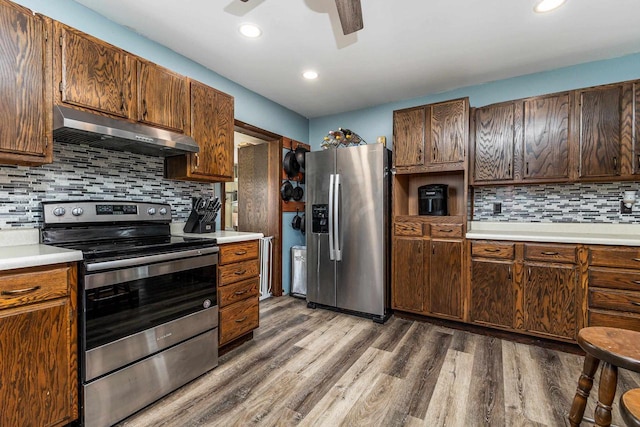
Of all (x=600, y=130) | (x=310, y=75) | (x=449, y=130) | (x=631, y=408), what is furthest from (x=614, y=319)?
(x=310, y=75)

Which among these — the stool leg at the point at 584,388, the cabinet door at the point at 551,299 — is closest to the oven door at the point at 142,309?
the stool leg at the point at 584,388

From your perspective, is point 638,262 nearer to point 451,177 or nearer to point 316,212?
point 451,177

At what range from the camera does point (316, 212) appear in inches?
136

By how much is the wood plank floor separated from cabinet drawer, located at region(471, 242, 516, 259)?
2.47 ft

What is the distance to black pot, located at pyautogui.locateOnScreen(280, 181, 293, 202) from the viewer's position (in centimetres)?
382

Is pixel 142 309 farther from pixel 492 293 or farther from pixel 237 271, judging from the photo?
pixel 492 293

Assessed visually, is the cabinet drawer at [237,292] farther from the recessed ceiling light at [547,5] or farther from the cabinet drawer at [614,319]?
the recessed ceiling light at [547,5]

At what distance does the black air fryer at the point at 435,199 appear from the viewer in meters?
3.09

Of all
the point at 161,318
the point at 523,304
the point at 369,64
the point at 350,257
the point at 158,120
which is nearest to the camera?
the point at 161,318

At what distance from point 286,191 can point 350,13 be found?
247cm

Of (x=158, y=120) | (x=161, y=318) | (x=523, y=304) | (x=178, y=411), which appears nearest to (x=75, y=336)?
(x=161, y=318)

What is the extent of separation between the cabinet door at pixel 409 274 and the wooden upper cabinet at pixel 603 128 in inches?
60.7

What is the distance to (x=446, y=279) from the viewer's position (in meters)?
2.93

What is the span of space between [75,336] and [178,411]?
69 centimetres
